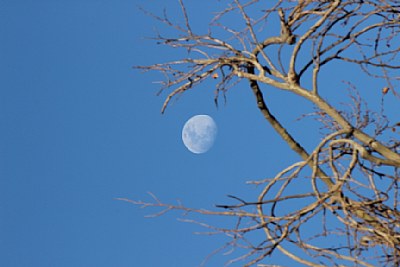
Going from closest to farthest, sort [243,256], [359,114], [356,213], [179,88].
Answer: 1. [243,256]
2. [356,213]
3. [179,88]
4. [359,114]

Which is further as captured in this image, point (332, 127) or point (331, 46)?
point (332, 127)

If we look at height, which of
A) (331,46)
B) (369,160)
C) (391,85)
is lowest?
(369,160)

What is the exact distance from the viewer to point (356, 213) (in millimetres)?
5473

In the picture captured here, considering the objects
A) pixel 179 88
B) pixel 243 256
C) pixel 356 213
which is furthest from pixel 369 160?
pixel 179 88

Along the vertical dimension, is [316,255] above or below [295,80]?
below

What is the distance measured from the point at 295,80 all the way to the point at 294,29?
49 centimetres

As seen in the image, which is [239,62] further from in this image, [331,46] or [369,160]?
[369,160]

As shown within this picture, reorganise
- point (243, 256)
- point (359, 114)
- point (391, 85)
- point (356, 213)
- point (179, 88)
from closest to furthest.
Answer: point (243, 256)
point (356, 213)
point (391, 85)
point (179, 88)
point (359, 114)

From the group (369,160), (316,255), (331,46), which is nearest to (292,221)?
(316,255)

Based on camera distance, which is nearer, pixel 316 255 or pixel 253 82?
pixel 316 255

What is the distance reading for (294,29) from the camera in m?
6.02

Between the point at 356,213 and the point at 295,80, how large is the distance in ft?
3.68

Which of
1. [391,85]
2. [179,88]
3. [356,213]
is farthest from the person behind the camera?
[179,88]

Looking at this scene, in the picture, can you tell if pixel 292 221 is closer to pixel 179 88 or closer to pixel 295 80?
pixel 295 80
